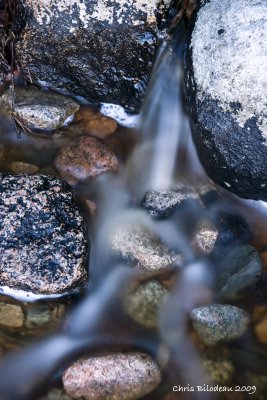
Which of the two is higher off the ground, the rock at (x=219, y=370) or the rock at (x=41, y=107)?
the rock at (x=41, y=107)

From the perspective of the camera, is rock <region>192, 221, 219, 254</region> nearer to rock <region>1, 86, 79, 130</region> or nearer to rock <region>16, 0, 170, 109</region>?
rock <region>16, 0, 170, 109</region>

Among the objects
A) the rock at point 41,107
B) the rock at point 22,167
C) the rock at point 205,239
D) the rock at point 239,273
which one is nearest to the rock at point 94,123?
the rock at point 41,107

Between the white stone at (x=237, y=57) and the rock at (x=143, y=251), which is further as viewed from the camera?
the rock at (x=143, y=251)

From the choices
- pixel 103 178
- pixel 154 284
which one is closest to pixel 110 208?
pixel 103 178

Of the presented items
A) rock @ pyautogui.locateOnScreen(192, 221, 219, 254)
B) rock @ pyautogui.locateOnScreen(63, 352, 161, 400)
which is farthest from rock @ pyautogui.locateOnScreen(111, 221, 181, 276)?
rock @ pyautogui.locateOnScreen(63, 352, 161, 400)

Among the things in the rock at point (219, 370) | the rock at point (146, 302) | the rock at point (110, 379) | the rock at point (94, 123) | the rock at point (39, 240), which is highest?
the rock at point (94, 123)

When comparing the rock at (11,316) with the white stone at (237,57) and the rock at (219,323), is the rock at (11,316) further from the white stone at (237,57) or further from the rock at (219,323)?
the white stone at (237,57)
